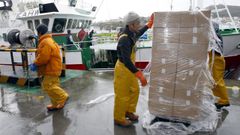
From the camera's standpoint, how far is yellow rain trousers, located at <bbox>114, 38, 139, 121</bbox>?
3.34 metres

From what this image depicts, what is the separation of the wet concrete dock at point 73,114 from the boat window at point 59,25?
574 cm

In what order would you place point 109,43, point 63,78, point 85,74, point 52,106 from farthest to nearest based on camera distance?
point 109,43 → point 85,74 → point 63,78 → point 52,106

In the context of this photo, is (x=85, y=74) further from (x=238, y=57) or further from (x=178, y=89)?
(x=238, y=57)

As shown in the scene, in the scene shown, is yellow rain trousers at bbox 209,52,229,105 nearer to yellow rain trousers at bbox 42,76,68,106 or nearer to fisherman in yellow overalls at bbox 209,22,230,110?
fisherman in yellow overalls at bbox 209,22,230,110

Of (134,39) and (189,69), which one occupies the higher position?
(134,39)

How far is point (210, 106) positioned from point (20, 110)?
3368 mm

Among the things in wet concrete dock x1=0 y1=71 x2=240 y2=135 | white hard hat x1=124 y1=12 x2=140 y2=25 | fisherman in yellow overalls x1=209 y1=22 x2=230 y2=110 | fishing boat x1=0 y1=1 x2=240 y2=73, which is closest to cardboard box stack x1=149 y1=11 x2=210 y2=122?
white hard hat x1=124 y1=12 x2=140 y2=25

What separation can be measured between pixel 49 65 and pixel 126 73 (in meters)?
1.56

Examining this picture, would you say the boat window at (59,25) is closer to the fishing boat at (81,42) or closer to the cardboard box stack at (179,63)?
the fishing boat at (81,42)

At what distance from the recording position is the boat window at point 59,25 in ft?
36.5

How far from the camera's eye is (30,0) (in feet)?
44.2

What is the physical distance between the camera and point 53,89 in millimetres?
4180

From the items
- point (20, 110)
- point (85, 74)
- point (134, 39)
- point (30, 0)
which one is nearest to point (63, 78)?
point (85, 74)

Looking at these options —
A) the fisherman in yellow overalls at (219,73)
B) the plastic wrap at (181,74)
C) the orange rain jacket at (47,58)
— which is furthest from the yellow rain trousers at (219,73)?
the orange rain jacket at (47,58)
